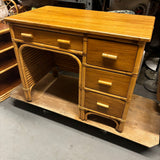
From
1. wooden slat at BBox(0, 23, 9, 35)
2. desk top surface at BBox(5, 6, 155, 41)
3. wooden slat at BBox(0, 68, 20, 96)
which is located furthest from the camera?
wooden slat at BBox(0, 68, 20, 96)

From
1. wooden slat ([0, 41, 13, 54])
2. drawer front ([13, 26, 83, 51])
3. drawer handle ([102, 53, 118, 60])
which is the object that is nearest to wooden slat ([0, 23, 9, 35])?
wooden slat ([0, 41, 13, 54])

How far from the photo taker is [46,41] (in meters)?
1.13

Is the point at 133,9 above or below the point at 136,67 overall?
above

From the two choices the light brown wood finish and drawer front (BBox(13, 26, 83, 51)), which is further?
the light brown wood finish

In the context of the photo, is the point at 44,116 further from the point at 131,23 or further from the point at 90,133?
the point at 131,23

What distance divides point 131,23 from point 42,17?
0.64 meters

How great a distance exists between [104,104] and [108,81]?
203 mm

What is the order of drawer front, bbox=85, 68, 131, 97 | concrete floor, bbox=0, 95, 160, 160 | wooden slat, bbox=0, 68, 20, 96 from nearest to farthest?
drawer front, bbox=85, 68, 131, 97 → concrete floor, bbox=0, 95, 160, 160 → wooden slat, bbox=0, 68, 20, 96

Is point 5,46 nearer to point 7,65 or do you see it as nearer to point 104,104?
point 7,65

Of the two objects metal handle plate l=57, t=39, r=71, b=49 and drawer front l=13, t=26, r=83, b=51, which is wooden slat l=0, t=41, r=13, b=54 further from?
metal handle plate l=57, t=39, r=71, b=49

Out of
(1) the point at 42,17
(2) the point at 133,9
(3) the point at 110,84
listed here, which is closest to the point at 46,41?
(1) the point at 42,17

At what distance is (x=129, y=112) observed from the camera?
1.41 meters

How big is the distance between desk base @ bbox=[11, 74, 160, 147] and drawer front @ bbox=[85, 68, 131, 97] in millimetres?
371

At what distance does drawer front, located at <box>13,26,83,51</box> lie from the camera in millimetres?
1029
